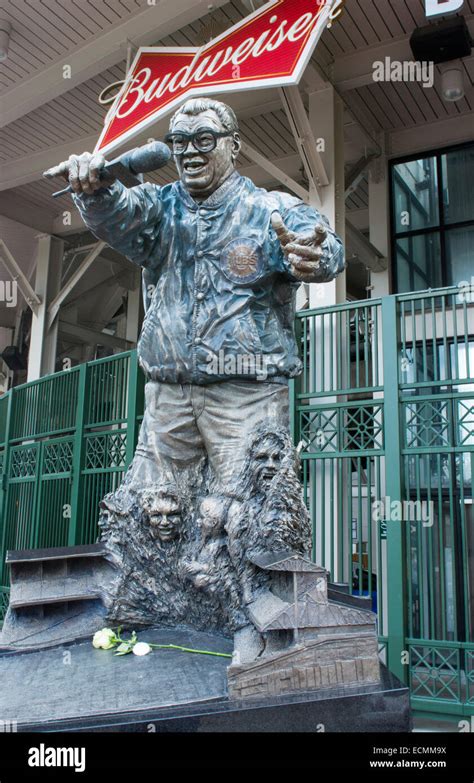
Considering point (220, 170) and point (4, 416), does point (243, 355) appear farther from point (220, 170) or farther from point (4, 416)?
point (4, 416)

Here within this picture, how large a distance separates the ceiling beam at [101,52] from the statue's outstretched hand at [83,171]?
4.93m

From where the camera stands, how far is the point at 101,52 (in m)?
7.45

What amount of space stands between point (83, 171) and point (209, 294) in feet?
2.15

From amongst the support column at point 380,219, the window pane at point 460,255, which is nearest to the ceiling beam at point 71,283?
the support column at point 380,219

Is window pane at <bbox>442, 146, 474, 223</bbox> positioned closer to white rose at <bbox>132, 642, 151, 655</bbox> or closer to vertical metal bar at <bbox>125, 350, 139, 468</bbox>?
vertical metal bar at <bbox>125, 350, 139, 468</bbox>

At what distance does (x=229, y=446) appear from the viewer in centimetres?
266

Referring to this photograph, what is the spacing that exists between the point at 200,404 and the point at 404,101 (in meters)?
7.48

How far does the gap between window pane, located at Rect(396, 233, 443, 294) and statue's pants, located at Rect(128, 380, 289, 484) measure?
7377 millimetres

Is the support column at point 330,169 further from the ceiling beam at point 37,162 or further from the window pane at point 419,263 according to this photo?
the ceiling beam at point 37,162

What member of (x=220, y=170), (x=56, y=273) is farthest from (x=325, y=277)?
(x=56, y=273)

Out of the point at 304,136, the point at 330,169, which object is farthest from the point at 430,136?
the point at 304,136

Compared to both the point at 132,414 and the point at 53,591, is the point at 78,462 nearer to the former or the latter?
the point at 132,414

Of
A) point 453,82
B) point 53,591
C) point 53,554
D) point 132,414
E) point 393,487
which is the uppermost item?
point 453,82

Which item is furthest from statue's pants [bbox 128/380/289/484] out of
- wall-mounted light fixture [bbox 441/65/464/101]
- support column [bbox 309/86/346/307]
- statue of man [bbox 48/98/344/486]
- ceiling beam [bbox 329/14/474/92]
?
ceiling beam [bbox 329/14/474/92]
